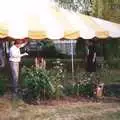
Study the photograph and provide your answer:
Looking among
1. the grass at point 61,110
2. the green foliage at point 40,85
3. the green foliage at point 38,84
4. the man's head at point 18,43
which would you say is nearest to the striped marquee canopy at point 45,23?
the man's head at point 18,43

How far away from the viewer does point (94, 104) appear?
46.9ft

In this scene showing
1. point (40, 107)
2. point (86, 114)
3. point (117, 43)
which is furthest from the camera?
point (117, 43)

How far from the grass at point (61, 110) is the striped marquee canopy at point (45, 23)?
3.24 meters

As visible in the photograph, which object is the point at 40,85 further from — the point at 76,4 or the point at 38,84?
the point at 76,4

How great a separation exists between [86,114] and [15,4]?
744 centimetres

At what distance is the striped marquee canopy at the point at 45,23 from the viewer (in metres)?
17.0

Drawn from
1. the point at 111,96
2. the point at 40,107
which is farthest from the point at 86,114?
the point at 111,96

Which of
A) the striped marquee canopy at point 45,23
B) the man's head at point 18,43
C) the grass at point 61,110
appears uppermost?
the striped marquee canopy at point 45,23

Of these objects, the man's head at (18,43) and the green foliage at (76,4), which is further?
the man's head at (18,43)

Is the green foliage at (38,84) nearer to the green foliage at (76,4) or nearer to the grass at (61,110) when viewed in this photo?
the grass at (61,110)

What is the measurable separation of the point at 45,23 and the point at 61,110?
17.2 feet

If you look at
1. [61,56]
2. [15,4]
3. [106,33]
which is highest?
[15,4]

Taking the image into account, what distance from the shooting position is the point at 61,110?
521 inches

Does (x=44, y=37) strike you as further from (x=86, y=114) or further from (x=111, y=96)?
(x=86, y=114)
